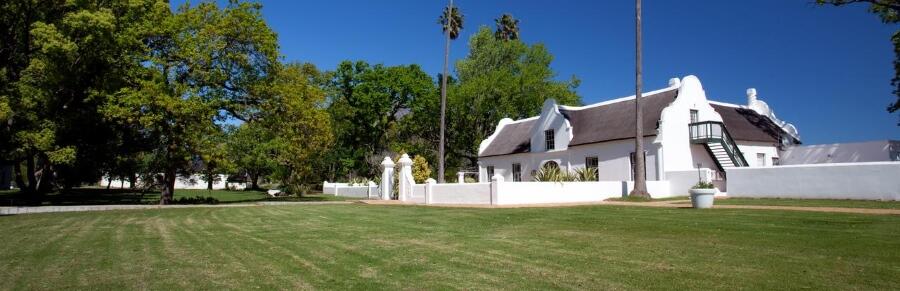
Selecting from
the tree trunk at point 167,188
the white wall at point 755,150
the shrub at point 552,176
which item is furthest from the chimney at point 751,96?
the tree trunk at point 167,188

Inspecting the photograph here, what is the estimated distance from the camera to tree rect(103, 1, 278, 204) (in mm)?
24953

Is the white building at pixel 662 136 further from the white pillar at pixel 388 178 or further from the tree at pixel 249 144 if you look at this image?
the tree at pixel 249 144

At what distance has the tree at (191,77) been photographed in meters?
25.0

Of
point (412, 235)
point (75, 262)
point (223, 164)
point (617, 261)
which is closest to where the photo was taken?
point (617, 261)

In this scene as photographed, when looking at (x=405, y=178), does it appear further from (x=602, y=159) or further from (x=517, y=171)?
(x=602, y=159)

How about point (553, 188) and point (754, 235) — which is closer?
point (754, 235)

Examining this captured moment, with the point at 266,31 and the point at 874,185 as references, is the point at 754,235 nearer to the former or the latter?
the point at 874,185

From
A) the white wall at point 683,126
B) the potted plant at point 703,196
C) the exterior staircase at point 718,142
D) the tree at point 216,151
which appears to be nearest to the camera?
the potted plant at point 703,196

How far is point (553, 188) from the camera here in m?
24.3

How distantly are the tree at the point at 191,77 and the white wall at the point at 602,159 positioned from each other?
17.3 m

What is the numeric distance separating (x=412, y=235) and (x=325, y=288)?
17.9 feet

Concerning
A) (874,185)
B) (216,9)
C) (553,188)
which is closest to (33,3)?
(216,9)

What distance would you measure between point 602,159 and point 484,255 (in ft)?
79.2

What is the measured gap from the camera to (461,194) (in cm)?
2528
